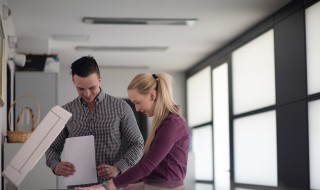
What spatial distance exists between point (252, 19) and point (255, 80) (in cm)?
76

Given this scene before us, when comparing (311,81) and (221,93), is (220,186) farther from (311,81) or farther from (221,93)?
(311,81)

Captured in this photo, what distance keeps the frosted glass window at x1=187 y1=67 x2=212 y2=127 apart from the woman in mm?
6710

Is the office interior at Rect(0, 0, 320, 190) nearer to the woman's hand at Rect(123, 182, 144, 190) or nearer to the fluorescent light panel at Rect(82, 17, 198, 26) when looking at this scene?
the fluorescent light panel at Rect(82, 17, 198, 26)

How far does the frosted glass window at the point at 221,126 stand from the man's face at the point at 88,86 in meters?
5.51

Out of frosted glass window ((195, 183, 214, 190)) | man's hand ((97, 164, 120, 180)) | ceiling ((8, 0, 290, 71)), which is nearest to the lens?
man's hand ((97, 164, 120, 180))

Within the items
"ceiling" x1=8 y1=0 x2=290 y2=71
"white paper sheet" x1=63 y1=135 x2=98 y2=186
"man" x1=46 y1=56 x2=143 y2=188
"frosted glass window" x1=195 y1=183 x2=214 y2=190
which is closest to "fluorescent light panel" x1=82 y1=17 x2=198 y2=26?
"ceiling" x1=8 y1=0 x2=290 y2=71

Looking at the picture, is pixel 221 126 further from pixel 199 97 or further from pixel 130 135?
pixel 130 135

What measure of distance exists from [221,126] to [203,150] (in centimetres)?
110

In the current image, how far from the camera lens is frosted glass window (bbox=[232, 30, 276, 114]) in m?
6.87

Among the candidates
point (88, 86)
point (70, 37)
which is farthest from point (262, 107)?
point (88, 86)

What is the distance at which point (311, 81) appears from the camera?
5.78m

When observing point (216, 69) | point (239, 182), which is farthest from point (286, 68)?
point (216, 69)

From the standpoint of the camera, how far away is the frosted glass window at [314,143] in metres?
5.64

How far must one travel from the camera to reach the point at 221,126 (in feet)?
28.9
